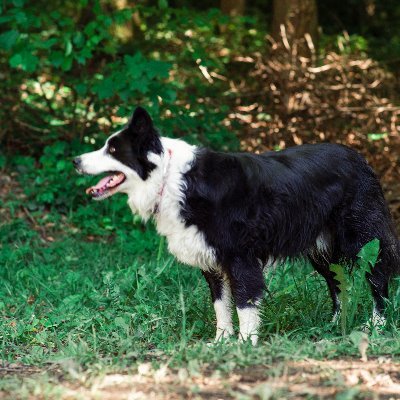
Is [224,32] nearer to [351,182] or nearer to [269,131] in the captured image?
[269,131]

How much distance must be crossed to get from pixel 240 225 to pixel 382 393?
1.53m

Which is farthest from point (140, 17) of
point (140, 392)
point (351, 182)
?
point (140, 392)

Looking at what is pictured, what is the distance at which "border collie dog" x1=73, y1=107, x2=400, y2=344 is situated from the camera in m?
4.55

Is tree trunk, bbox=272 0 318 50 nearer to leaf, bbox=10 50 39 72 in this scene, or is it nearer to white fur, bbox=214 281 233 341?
leaf, bbox=10 50 39 72

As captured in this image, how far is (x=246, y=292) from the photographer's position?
4625mm

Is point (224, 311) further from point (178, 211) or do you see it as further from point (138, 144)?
point (138, 144)

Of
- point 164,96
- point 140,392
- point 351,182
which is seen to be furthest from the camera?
point 164,96

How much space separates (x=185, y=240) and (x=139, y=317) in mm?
878

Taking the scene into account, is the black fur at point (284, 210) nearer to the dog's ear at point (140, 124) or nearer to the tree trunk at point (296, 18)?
the dog's ear at point (140, 124)

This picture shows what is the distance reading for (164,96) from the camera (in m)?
7.56

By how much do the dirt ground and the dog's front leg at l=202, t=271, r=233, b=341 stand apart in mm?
1172

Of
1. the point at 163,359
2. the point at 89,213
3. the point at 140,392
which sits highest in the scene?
the point at 140,392

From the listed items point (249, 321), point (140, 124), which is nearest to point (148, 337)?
point (249, 321)

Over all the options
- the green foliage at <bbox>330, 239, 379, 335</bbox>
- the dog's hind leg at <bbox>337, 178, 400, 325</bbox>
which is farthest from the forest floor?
the dog's hind leg at <bbox>337, 178, 400, 325</bbox>
